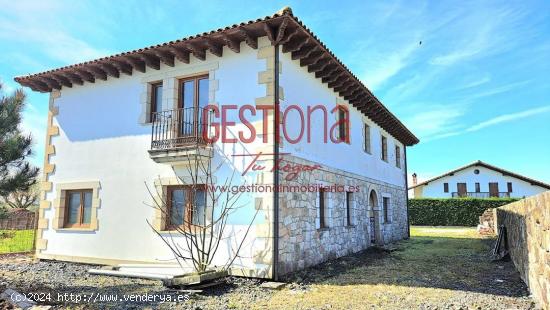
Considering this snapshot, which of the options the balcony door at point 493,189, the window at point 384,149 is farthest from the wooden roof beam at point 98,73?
the balcony door at point 493,189

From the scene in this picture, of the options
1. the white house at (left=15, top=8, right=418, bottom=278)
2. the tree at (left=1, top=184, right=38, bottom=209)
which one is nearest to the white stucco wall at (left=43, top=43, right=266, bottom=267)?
the white house at (left=15, top=8, right=418, bottom=278)

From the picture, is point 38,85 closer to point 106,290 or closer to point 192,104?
point 192,104

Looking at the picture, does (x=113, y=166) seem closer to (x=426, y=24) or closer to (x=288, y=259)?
(x=288, y=259)

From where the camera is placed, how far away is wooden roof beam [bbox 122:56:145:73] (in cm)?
895

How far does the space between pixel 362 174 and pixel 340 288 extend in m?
6.12

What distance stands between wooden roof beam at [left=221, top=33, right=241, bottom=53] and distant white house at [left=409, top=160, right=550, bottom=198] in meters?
35.4

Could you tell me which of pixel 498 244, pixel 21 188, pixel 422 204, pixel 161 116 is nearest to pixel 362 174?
pixel 498 244

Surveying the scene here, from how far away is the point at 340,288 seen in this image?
6.93m

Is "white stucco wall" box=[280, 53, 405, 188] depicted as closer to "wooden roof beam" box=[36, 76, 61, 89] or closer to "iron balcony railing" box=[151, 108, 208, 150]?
"iron balcony railing" box=[151, 108, 208, 150]

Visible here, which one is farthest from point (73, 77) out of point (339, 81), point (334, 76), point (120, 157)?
point (339, 81)

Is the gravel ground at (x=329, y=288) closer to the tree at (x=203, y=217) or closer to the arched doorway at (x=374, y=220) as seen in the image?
the tree at (x=203, y=217)

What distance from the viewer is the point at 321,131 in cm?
973

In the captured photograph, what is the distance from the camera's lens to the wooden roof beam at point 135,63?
8.95m

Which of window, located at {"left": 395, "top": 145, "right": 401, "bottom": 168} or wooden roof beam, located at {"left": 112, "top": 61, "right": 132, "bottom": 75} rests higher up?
wooden roof beam, located at {"left": 112, "top": 61, "right": 132, "bottom": 75}
